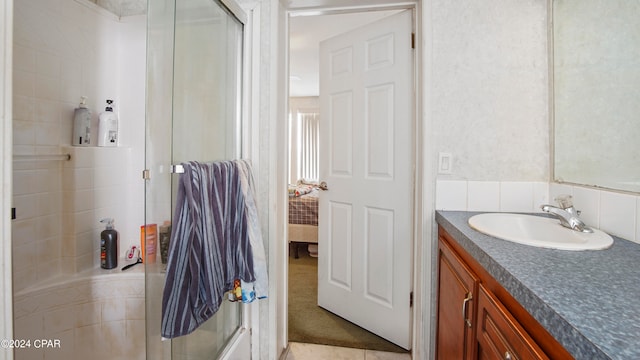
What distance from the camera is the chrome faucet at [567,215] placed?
102 cm

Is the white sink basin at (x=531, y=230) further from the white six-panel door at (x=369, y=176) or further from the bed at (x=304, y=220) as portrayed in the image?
the bed at (x=304, y=220)

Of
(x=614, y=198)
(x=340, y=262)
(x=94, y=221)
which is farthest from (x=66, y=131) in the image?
(x=614, y=198)

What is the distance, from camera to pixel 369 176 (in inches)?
76.6

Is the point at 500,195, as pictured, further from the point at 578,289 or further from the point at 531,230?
the point at 578,289

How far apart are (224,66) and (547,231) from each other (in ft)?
5.18

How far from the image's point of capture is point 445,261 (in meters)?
1.31

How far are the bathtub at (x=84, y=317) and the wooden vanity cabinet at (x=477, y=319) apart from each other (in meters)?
1.60

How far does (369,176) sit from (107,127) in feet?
5.40

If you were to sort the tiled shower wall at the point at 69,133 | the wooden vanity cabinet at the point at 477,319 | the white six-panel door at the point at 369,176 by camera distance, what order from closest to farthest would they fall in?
the wooden vanity cabinet at the point at 477,319 → the tiled shower wall at the point at 69,133 → the white six-panel door at the point at 369,176

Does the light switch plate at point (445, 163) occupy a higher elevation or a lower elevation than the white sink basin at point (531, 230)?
higher

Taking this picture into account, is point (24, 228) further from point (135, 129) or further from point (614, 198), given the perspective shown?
point (614, 198)

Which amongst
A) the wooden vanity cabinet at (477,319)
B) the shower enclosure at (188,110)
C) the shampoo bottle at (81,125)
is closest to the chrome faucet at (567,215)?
the wooden vanity cabinet at (477,319)

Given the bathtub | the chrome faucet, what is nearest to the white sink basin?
the chrome faucet

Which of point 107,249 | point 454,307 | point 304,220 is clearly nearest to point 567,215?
point 454,307
